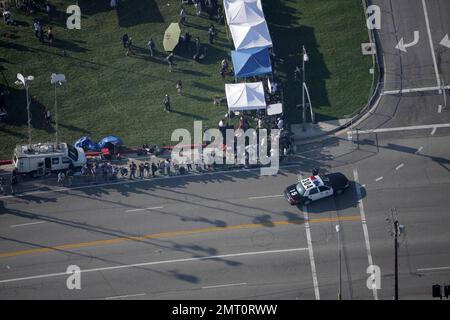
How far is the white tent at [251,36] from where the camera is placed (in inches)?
2697

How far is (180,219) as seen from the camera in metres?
59.1

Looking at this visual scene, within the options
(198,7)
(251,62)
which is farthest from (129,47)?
(251,62)

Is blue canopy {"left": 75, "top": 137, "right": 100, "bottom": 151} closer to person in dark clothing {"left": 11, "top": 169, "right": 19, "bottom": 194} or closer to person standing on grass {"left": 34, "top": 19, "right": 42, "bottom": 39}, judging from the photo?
person in dark clothing {"left": 11, "top": 169, "right": 19, "bottom": 194}

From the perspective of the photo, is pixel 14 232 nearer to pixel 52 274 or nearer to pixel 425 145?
pixel 52 274

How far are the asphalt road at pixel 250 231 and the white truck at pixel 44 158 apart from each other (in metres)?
1.93

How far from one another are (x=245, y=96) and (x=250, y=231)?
12239 millimetres

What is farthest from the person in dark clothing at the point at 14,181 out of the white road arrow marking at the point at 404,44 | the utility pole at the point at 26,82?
the white road arrow marking at the point at 404,44

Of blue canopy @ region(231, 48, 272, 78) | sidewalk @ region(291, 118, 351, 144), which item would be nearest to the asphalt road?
sidewalk @ region(291, 118, 351, 144)

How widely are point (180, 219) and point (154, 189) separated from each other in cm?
361

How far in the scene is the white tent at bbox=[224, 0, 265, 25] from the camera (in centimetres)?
7031

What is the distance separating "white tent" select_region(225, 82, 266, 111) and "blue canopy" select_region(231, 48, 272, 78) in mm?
1174

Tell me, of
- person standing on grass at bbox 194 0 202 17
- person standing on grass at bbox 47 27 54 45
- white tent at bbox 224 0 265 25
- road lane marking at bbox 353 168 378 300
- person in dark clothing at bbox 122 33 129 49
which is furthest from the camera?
person standing on grass at bbox 194 0 202 17

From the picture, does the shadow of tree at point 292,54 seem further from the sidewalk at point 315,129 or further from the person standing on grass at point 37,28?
the person standing on grass at point 37,28
